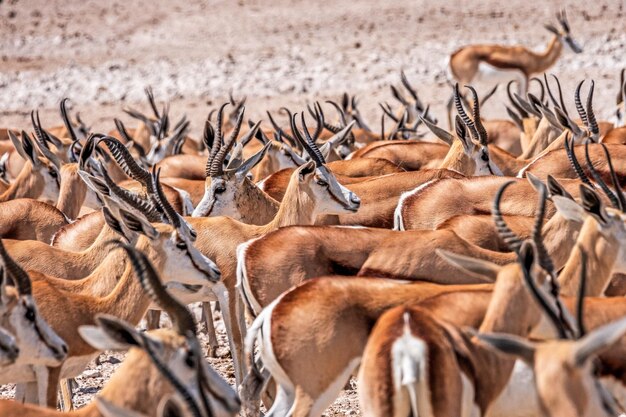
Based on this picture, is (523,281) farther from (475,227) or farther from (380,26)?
(380,26)

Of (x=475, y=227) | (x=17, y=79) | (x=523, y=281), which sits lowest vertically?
(x=17, y=79)

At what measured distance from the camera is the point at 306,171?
7.43m

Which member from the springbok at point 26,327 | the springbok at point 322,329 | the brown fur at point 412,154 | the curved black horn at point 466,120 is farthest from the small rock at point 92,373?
the brown fur at point 412,154

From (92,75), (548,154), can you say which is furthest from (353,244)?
(92,75)

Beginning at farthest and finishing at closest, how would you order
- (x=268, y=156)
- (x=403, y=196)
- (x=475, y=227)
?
(x=268, y=156) < (x=403, y=196) < (x=475, y=227)

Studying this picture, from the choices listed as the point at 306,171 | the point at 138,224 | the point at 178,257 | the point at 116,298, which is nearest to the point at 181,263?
the point at 178,257

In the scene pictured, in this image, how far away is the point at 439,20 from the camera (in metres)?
24.1

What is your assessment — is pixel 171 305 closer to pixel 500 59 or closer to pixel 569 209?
pixel 569 209

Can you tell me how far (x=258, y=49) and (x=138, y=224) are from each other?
57.7ft

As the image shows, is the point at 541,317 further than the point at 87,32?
No

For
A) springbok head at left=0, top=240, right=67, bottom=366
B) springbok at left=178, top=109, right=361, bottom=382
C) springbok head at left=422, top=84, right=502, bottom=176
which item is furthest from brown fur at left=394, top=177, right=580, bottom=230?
springbok head at left=0, top=240, right=67, bottom=366

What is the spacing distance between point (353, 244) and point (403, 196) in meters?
1.77

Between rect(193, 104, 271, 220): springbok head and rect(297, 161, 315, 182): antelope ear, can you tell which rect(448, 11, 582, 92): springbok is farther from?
rect(297, 161, 315, 182): antelope ear

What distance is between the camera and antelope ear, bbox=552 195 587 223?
5801mm
